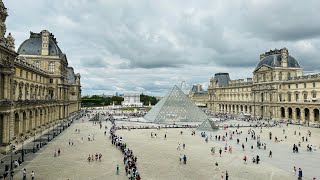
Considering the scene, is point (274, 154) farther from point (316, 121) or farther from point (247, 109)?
point (247, 109)

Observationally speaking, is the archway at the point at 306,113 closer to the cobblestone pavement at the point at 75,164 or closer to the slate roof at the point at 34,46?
the cobblestone pavement at the point at 75,164

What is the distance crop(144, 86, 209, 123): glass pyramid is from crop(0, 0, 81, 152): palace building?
1961 centimetres

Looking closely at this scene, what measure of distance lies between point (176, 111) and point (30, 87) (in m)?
31.2

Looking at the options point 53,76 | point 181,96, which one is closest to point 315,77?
→ point 181,96

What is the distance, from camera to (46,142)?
3341 centimetres

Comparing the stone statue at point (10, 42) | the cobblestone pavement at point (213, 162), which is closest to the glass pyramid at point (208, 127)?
the cobblestone pavement at point (213, 162)

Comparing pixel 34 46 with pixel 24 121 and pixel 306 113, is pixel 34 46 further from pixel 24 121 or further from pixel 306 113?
pixel 306 113

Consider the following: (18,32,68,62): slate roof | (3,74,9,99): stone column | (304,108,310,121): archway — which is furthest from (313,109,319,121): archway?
(3,74,9,99): stone column

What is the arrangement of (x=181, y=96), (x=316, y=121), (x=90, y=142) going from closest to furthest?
(x=90, y=142) → (x=316, y=121) → (x=181, y=96)

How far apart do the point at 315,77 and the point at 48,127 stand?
175ft

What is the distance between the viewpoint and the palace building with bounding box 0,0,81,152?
86.2 ft

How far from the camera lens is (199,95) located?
161750 millimetres

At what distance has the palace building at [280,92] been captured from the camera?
63031 millimetres

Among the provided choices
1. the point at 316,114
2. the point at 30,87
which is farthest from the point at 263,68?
the point at 30,87
